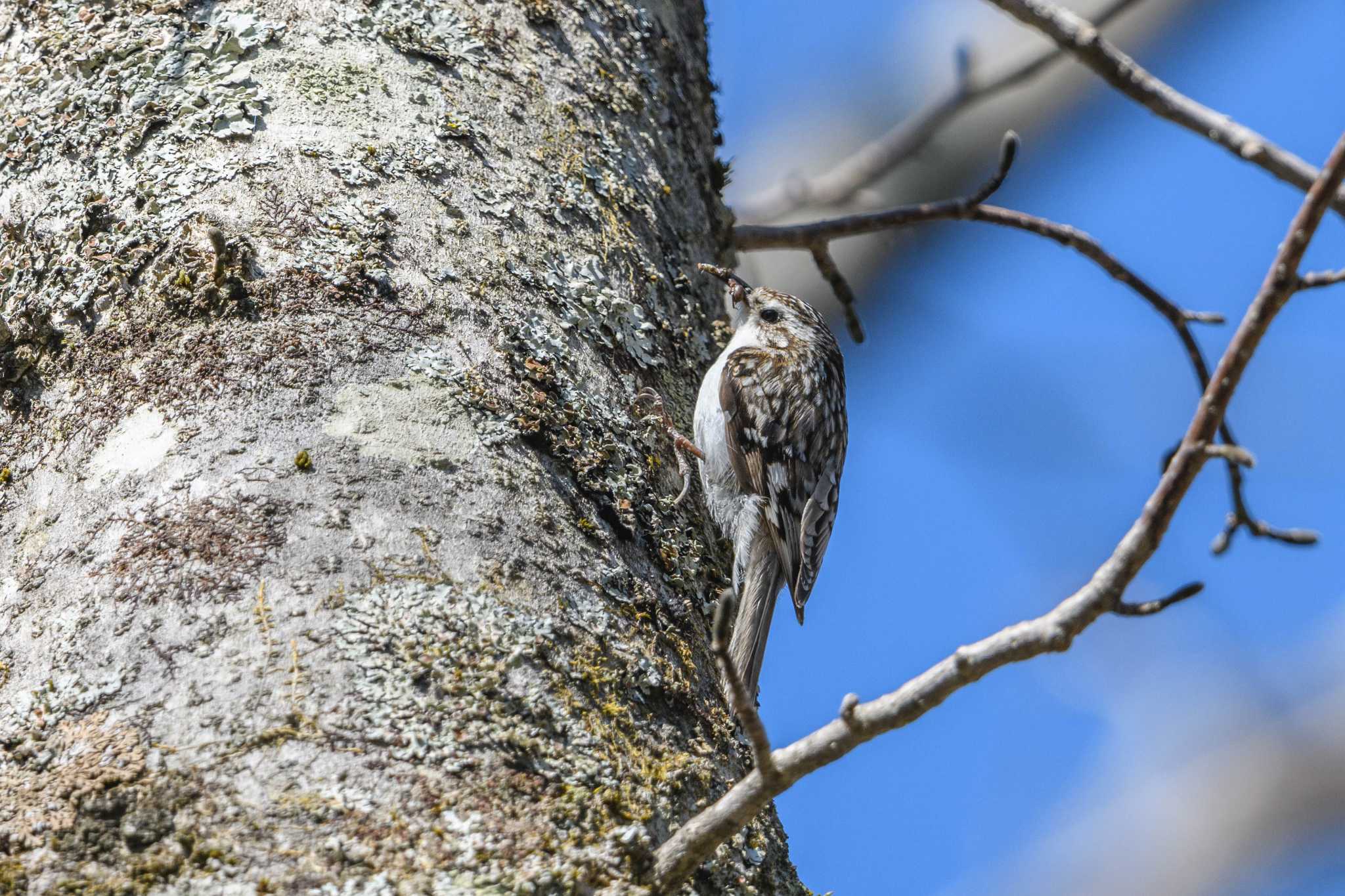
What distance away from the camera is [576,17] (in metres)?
2.41

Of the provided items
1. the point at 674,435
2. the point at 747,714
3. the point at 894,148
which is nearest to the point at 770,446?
the point at 674,435

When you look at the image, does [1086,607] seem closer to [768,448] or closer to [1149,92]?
[1149,92]

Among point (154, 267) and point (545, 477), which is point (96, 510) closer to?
point (154, 267)

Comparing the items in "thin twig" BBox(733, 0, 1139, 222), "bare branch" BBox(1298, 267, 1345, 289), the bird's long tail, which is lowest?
"bare branch" BBox(1298, 267, 1345, 289)

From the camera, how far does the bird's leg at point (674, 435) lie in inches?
82.7

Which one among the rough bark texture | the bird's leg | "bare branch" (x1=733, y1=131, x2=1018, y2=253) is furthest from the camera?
"bare branch" (x1=733, y1=131, x2=1018, y2=253)

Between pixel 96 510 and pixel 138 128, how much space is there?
0.69 metres

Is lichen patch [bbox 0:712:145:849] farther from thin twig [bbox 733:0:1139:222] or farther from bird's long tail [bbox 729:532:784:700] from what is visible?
thin twig [bbox 733:0:1139:222]

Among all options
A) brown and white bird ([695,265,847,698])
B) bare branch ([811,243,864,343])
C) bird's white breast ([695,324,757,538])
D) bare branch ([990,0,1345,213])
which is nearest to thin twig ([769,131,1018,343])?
bare branch ([811,243,864,343])

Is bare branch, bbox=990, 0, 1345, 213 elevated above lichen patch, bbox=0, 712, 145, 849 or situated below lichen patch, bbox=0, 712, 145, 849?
above

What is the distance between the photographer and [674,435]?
2.18 metres

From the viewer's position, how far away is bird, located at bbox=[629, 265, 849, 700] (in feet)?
8.59

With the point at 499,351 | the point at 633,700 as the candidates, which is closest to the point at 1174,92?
the point at 499,351

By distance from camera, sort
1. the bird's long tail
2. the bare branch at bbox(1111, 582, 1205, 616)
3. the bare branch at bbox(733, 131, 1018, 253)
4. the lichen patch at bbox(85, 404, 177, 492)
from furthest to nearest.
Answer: the bird's long tail < the bare branch at bbox(733, 131, 1018, 253) < the lichen patch at bbox(85, 404, 177, 492) < the bare branch at bbox(1111, 582, 1205, 616)
